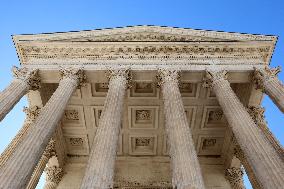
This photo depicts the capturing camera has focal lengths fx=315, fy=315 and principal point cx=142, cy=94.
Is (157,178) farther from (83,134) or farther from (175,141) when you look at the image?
(175,141)

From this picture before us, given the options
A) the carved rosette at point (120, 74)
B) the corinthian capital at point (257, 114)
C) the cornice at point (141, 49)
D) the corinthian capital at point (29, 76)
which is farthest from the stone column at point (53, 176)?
the corinthian capital at point (257, 114)

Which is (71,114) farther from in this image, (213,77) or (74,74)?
(213,77)

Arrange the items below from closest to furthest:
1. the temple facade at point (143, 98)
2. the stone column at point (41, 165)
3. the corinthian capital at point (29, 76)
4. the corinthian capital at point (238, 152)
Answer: the temple facade at point (143, 98), the corinthian capital at point (29, 76), the stone column at point (41, 165), the corinthian capital at point (238, 152)

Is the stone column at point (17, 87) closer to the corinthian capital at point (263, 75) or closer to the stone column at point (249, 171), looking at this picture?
the corinthian capital at point (263, 75)

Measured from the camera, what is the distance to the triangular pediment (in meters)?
21.0

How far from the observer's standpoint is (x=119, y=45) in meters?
20.7

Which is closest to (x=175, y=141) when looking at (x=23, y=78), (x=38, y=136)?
(x=38, y=136)

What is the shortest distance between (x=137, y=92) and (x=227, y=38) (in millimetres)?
7150

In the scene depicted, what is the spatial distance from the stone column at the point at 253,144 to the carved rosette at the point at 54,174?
40.6 feet

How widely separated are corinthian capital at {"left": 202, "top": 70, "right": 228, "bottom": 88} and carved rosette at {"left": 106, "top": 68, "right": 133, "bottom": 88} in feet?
15.0

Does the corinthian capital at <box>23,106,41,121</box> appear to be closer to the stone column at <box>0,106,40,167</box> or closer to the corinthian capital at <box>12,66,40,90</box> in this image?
the stone column at <box>0,106,40,167</box>

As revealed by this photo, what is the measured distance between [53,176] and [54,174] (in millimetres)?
148

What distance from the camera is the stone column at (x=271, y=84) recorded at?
54.2ft

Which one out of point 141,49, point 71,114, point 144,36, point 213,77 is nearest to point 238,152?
point 213,77
